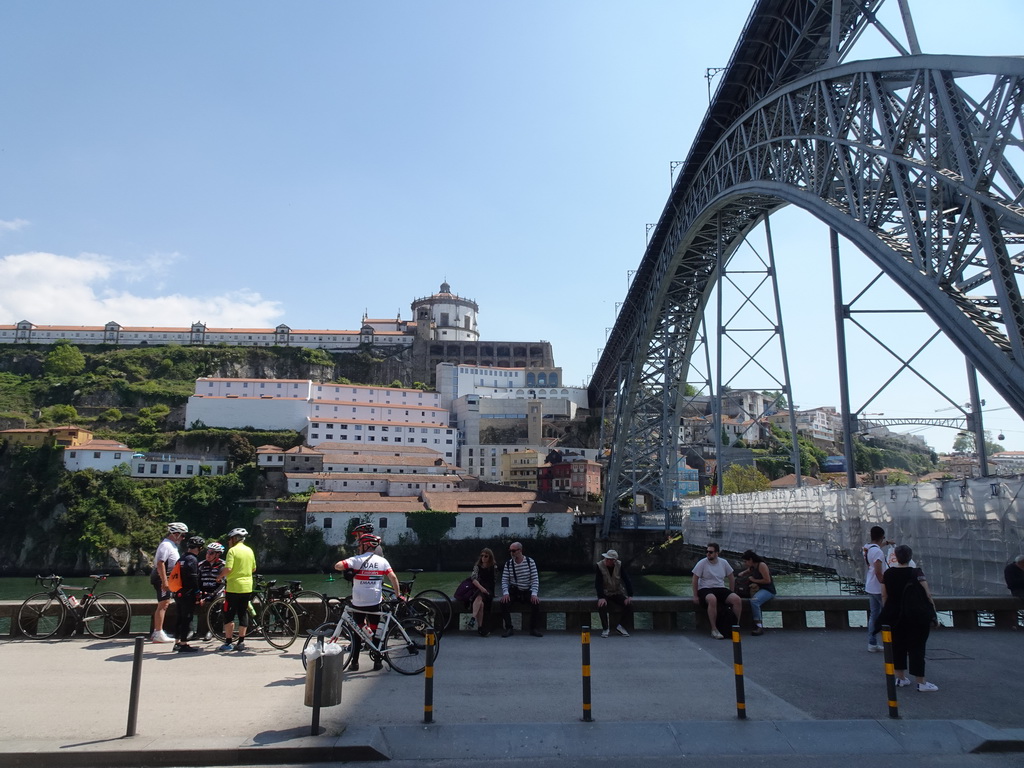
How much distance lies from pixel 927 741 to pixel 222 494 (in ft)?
209

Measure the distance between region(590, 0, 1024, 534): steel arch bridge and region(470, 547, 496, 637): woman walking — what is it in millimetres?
8666

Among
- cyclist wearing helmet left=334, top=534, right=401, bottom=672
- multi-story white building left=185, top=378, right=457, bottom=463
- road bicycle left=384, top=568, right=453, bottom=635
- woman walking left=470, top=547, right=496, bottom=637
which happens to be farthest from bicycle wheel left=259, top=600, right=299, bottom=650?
multi-story white building left=185, top=378, right=457, bottom=463

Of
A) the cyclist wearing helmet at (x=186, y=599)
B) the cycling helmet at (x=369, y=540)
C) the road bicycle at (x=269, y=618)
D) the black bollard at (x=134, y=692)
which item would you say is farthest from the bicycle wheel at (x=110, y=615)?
the black bollard at (x=134, y=692)

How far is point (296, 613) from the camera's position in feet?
28.9

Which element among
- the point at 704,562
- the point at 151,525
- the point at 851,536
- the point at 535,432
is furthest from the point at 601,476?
the point at 704,562

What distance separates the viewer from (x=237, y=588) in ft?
28.1

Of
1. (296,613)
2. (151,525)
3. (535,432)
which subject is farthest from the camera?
(535,432)

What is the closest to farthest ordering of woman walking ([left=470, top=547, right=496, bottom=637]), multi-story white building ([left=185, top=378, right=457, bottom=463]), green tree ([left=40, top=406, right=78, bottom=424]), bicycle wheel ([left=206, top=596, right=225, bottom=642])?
1. bicycle wheel ([left=206, top=596, right=225, bottom=642])
2. woman walking ([left=470, top=547, right=496, bottom=637])
3. multi-story white building ([left=185, top=378, right=457, bottom=463])
4. green tree ([left=40, top=406, right=78, bottom=424])

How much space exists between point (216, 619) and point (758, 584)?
7114 mm

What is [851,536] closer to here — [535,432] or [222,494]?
[222,494]

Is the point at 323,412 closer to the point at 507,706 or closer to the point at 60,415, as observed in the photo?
the point at 60,415

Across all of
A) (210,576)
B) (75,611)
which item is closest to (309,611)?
(210,576)

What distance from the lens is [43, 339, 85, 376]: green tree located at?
97312mm

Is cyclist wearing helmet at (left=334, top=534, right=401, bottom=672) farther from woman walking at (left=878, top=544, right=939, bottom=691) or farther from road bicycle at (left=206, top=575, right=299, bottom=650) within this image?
woman walking at (left=878, top=544, right=939, bottom=691)
